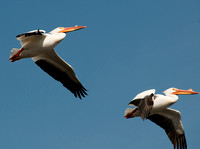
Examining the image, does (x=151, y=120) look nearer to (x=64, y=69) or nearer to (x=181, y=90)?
(x=181, y=90)

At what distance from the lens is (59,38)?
46.3 ft

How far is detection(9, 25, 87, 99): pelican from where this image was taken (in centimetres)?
1407

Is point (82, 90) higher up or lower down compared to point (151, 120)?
higher up

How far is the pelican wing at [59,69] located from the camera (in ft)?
49.6

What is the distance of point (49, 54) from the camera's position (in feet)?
49.2

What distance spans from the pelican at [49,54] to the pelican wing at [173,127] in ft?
8.70

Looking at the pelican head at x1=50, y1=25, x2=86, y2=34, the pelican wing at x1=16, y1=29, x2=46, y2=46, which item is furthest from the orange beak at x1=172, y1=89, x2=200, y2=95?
the pelican wing at x1=16, y1=29, x2=46, y2=46

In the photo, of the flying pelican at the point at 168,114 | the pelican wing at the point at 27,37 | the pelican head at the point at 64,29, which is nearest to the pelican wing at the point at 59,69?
the pelican head at the point at 64,29

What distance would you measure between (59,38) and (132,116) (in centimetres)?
311

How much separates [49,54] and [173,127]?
4.45 meters

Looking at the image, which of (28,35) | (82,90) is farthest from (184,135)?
(28,35)

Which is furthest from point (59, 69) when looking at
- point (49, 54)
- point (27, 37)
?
point (27, 37)

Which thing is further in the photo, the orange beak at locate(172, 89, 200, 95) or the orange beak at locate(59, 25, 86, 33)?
the orange beak at locate(172, 89, 200, 95)

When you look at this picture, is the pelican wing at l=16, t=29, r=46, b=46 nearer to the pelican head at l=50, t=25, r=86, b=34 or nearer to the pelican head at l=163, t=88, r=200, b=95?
the pelican head at l=50, t=25, r=86, b=34
